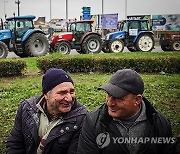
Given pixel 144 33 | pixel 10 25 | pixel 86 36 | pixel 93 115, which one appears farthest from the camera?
pixel 144 33

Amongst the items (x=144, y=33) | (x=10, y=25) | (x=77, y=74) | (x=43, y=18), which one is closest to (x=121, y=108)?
(x=77, y=74)

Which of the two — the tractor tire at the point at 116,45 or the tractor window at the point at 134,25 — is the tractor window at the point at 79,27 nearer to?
the tractor tire at the point at 116,45

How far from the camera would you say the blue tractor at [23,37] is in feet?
47.2

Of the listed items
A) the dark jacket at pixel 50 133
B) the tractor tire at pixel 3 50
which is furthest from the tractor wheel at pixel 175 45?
the dark jacket at pixel 50 133

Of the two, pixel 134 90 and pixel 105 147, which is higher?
pixel 134 90

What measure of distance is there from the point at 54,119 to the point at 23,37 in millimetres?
12305

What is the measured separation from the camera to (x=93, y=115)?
2.28 metres

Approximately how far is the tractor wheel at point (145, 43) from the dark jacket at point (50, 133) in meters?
15.2

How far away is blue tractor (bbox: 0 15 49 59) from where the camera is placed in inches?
566

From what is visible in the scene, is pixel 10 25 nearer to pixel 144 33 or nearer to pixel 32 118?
pixel 144 33

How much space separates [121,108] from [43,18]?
1541 inches

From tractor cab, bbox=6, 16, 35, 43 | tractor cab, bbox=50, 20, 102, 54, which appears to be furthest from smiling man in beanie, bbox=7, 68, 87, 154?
tractor cab, bbox=50, 20, 102, 54

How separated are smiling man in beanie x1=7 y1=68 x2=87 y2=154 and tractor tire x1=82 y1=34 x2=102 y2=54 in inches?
523

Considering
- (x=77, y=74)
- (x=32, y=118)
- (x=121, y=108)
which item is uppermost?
(x=121, y=108)
